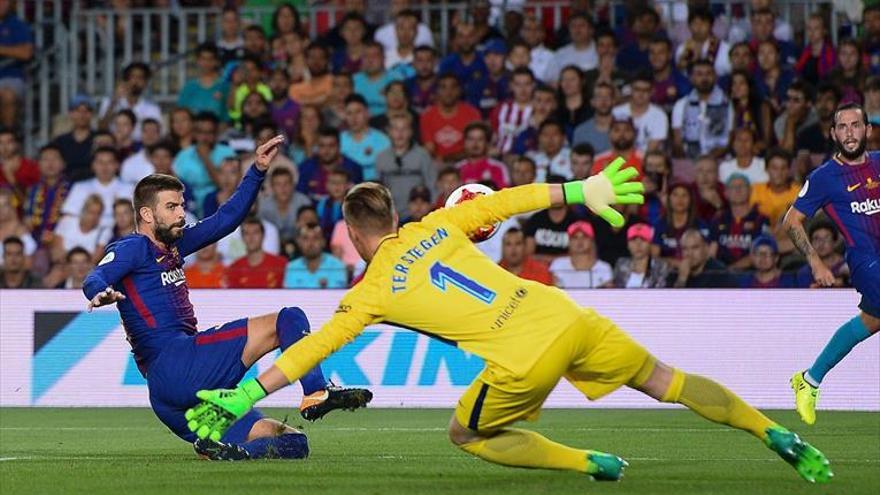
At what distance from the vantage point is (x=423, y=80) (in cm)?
1945

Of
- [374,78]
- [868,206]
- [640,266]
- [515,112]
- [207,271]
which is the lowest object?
[207,271]

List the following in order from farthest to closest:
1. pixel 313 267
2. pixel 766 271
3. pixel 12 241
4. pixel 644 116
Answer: pixel 644 116, pixel 12 241, pixel 313 267, pixel 766 271

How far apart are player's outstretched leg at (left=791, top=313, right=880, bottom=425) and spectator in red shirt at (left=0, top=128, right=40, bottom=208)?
1115 cm

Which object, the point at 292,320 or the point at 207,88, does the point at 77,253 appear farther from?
the point at 292,320

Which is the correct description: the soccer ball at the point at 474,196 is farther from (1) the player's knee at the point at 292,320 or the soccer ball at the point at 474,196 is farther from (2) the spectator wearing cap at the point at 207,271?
(2) the spectator wearing cap at the point at 207,271

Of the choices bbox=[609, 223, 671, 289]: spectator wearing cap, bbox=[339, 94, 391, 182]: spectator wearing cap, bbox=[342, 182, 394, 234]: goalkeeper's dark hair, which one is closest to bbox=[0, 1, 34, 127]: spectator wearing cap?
bbox=[339, 94, 391, 182]: spectator wearing cap

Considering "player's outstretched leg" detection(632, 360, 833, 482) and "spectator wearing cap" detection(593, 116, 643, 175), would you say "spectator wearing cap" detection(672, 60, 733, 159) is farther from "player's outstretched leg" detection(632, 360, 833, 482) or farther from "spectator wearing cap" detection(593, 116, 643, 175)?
"player's outstretched leg" detection(632, 360, 833, 482)

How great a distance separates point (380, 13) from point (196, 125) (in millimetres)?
3234

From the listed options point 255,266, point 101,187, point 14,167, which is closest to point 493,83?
point 255,266

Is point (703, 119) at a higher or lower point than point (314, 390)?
higher

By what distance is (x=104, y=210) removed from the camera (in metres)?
18.6

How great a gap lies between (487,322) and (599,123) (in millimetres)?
10892

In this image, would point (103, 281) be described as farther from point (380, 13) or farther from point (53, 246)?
point (380, 13)

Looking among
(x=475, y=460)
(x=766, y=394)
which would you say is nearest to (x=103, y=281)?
(x=475, y=460)
